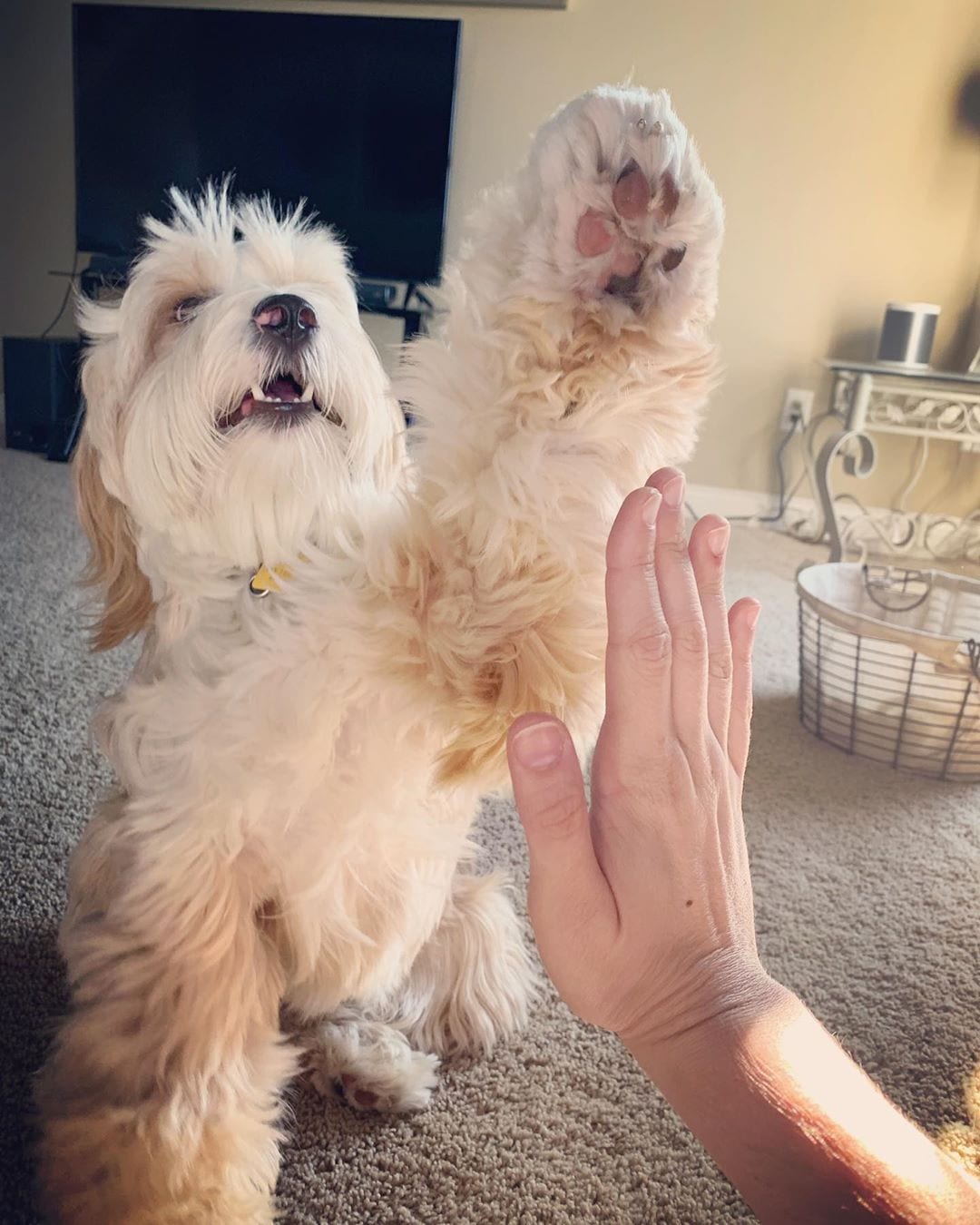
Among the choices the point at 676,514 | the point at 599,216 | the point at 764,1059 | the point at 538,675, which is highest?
the point at 599,216

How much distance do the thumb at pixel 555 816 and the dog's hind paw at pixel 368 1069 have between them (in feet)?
1.37

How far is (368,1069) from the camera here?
2.76 feet

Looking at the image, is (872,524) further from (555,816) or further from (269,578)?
(555,816)

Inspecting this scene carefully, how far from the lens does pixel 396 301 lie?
353 centimetres

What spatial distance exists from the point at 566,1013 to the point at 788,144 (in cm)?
320

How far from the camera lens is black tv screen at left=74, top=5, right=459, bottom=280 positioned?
10.5 feet

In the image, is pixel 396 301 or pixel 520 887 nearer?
pixel 520 887

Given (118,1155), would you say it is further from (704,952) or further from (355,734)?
(704,952)

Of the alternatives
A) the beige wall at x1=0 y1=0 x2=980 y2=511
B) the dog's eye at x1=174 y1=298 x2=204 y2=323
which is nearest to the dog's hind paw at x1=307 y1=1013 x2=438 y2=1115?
the dog's eye at x1=174 y1=298 x2=204 y2=323

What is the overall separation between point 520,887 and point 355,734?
60 cm

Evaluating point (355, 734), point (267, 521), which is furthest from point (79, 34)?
point (355, 734)

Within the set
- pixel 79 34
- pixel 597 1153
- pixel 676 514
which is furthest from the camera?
pixel 79 34

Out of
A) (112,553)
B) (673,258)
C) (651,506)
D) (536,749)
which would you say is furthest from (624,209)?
(112,553)

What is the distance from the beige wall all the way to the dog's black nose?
2511 millimetres
